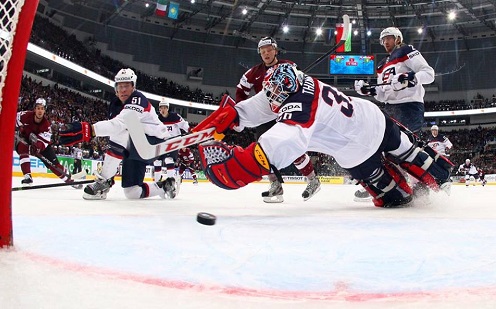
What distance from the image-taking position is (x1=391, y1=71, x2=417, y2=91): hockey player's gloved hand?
360 cm

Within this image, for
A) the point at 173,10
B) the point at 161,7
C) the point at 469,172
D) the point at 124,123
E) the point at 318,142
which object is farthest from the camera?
the point at 173,10

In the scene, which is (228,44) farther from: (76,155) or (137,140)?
(137,140)

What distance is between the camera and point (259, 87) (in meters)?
4.41

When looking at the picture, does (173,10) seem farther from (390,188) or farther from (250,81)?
(390,188)

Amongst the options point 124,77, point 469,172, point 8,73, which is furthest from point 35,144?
point 469,172

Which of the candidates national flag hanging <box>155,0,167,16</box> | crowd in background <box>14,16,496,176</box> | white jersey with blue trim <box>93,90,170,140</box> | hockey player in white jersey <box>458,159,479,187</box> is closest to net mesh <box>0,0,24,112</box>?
white jersey with blue trim <box>93,90,170,140</box>

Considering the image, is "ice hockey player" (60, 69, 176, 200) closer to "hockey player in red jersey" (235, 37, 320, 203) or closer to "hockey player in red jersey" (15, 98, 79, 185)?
"hockey player in red jersey" (235, 37, 320, 203)

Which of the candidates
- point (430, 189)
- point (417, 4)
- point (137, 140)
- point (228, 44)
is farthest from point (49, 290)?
point (228, 44)

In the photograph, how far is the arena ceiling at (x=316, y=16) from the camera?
78.3 feet

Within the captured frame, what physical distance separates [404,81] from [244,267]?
10.0 feet

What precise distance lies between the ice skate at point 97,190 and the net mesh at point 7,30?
108 inches

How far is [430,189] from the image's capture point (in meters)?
3.25

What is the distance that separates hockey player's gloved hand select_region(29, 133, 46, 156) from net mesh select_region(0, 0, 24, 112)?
5580 millimetres

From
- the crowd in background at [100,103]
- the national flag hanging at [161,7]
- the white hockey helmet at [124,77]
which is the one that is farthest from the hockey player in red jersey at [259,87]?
the national flag hanging at [161,7]
